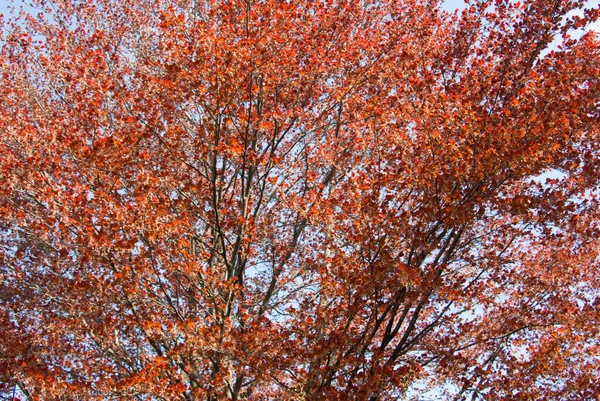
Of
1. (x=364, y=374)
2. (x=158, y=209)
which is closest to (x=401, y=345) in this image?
(x=364, y=374)

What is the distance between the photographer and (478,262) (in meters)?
6.55

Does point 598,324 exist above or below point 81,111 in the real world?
below

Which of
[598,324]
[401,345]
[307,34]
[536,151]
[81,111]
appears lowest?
[401,345]

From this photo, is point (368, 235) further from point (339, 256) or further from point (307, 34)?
point (307, 34)

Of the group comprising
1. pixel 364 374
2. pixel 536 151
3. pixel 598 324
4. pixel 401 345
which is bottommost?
pixel 364 374

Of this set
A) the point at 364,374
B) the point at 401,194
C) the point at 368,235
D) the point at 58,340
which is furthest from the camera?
the point at 58,340

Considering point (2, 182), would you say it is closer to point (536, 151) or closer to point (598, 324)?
point (536, 151)

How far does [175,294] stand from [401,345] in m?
3.49

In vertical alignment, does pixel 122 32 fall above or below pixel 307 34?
above

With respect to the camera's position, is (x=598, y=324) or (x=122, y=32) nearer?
(x=598, y=324)

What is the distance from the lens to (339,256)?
590 cm

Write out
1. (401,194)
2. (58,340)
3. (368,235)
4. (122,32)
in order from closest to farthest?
(368,235), (401,194), (58,340), (122,32)

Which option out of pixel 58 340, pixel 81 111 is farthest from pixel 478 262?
pixel 81 111

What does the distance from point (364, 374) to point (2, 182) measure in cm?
528
